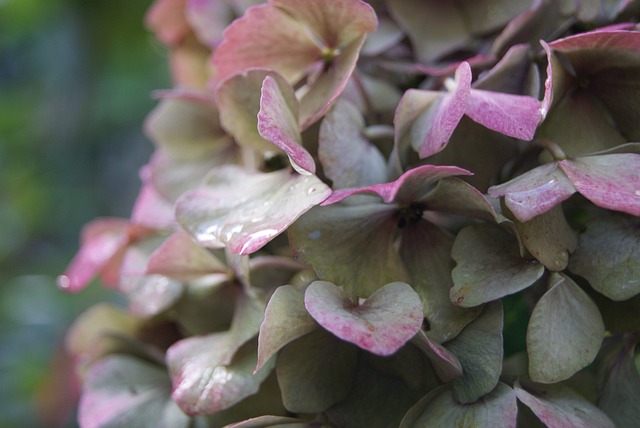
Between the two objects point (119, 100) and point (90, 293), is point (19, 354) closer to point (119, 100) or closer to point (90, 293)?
point (90, 293)

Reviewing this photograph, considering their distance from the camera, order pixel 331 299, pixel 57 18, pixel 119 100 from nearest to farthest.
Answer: pixel 331 299 → pixel 57 18 → pixel 119 100

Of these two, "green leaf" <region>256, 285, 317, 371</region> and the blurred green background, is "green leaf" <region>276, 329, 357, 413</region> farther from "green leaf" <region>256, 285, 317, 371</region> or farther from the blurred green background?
the blurred green background

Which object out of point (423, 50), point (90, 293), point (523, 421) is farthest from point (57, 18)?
point (523, 421)

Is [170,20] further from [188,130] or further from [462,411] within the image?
[462,411]

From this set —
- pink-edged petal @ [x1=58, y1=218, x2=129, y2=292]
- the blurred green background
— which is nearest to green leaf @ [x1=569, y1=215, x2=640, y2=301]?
pink-edged petal @ [x1=58, y1=218, x2=129, y2=292]

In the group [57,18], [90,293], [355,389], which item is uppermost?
[355,389]

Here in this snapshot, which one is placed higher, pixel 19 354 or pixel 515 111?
pixel 515 111

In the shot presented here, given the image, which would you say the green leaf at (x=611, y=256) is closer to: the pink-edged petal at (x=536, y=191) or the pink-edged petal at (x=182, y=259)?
the pink-edged petal at (x=536, y=191)

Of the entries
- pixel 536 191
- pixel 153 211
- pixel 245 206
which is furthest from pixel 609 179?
pixel 153 211
